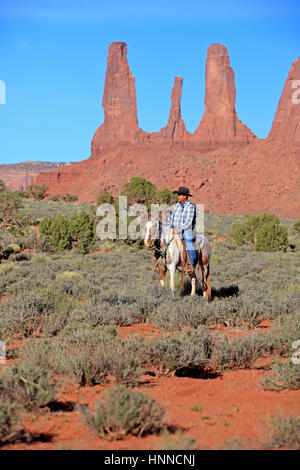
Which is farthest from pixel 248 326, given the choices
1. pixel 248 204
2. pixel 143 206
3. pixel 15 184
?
pixel 15 184

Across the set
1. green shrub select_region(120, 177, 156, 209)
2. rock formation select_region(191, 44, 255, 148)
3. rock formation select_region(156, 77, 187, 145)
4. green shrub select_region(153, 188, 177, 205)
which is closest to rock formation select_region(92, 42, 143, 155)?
rock formation select_region(156, 77, 187, 145)

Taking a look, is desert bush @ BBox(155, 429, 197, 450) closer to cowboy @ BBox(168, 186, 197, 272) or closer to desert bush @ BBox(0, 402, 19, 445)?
desert bush @ BBox(0, 402, 19, 445)

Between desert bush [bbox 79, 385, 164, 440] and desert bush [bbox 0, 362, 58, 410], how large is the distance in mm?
563

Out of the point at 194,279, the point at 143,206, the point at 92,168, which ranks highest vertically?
the point at 92,168

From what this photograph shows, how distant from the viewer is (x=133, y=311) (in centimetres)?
950

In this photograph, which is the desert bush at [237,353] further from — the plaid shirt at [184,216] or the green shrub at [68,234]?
the green shrub at [68,234]

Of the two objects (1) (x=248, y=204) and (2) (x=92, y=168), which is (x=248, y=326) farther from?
(2) (x=92, y=168)

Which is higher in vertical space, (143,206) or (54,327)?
(143,206)

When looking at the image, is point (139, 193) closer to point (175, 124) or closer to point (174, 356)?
point (174, 356)

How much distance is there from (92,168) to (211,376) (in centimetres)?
11555

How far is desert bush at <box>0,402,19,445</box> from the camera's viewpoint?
158 inches

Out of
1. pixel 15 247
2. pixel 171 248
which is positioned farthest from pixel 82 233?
pixel 171 248
